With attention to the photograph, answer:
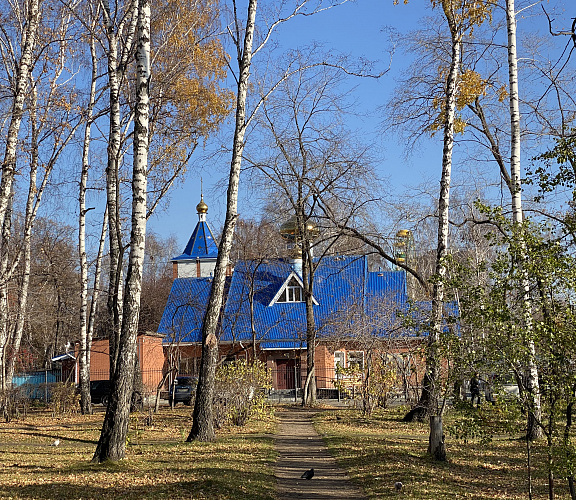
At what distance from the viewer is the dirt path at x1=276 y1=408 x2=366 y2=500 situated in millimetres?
9109

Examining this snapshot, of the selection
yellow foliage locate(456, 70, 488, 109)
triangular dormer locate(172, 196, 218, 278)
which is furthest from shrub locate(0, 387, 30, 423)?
triangular dormer locate(172, 196, 218, 278)

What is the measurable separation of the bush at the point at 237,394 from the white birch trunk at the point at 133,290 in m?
6.03

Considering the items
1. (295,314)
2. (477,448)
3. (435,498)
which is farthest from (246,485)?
(295,314)

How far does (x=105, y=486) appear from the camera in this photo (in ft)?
28.8

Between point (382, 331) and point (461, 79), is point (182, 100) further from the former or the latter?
point (382, 331)

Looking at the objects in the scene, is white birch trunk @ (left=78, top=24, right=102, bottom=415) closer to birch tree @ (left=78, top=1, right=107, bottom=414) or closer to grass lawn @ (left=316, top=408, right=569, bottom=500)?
birch tree @ (left=78, top=1, right=107, bottom=414)

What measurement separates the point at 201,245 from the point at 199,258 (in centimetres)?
185

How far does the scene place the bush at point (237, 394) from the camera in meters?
16.7

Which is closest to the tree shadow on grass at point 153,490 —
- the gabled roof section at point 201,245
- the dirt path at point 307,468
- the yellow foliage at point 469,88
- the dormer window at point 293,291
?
the dirt path at point 307,468

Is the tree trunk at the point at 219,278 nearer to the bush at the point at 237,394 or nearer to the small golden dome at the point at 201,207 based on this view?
the bush at the point at 237,394

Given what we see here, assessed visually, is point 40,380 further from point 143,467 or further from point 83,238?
point 143,467

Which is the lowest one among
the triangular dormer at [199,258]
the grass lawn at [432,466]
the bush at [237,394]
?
the grass lawn at [432,466]

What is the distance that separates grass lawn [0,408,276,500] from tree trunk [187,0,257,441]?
56cm

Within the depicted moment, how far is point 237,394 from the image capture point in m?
17.1
